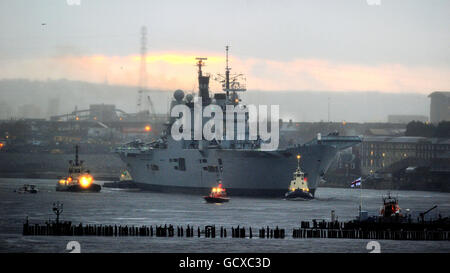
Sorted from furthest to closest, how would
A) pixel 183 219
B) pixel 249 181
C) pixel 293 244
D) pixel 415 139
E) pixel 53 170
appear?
pixel 53 170, pixel 415 139, pixel 249 181, pixel 183 219, pixel 293 244

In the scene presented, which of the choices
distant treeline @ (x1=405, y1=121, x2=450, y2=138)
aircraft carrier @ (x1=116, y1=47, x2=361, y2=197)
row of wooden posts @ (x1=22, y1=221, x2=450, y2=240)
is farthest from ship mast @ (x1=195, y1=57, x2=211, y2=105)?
distant treeline @ (x1=405, y1=121, x2=450, y2=138)

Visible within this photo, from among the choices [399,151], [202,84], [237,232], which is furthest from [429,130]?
[237,232]

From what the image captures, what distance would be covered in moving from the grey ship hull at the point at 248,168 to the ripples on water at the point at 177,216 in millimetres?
2299

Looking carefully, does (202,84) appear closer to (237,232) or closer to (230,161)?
(230,161)

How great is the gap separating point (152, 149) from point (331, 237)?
4990 centimetres

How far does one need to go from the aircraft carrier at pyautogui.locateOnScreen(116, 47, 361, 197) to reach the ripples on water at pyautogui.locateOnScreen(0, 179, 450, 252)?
2371 millimetres

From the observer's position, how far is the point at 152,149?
4225 inches

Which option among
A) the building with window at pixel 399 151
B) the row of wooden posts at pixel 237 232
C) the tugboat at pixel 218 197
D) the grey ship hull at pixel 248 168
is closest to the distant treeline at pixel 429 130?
the building with window at pixel 399 151

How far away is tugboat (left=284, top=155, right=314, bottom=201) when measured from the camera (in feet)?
294

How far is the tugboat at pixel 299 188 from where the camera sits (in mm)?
89500

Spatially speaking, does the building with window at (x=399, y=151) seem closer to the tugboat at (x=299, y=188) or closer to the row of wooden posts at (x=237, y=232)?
the tugboat at (x=299, y=188)

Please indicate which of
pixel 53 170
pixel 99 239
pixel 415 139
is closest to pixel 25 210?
pixel 99 239

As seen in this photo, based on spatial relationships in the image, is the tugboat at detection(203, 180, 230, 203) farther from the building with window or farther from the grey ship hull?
the building with window
